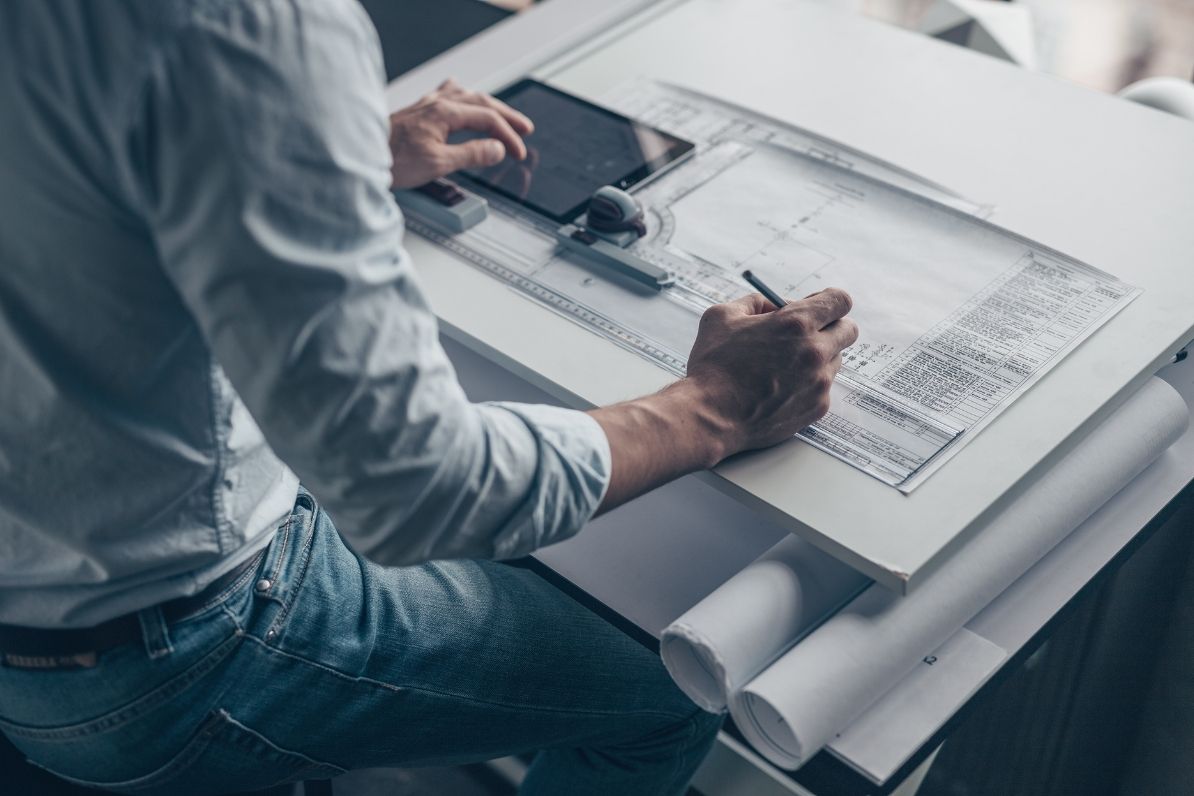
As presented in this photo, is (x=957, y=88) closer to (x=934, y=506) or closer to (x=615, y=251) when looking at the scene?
(x=615, y=251)

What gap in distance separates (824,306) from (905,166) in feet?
1.06

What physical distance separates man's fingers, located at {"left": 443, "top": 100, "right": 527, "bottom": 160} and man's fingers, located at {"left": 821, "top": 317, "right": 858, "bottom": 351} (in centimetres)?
43

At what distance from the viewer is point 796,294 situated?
42.3 inches

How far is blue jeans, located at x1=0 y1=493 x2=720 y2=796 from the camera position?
914 millimetres

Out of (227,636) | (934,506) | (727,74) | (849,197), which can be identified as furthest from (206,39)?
(727,74)

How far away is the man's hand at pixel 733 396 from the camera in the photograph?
0.90 meters

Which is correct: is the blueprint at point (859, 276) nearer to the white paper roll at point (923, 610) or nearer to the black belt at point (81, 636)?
the white paper roll at point (923, 610)

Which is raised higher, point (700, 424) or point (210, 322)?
point (210, 322)

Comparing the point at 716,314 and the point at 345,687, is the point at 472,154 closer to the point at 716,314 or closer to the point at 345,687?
the point at 716,314

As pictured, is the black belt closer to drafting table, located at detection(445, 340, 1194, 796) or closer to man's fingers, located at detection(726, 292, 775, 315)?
drafting table, located at detection(445, 340, 1194, 796)

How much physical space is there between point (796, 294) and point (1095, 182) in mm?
360

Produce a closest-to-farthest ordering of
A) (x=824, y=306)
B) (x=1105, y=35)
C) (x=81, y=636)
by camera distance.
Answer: (x=81, y=636) → (x=824, y=306) → (x=1105, y=35)

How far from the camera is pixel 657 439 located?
901 mm

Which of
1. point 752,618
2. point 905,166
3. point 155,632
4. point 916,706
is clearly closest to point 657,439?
point 752,618
